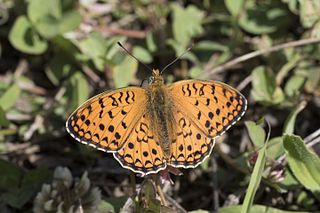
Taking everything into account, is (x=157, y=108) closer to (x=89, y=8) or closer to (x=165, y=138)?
(x=165, y=138)

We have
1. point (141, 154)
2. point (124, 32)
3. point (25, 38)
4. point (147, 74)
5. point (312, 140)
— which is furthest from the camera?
point (124, 32)

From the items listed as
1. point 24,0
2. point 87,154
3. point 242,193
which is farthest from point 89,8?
point 242,193

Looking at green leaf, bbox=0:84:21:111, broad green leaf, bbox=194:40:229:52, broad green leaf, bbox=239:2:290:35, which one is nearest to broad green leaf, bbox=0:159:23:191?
green leaf, bbox=0:84:21:111

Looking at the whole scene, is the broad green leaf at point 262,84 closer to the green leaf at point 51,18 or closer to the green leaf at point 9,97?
the green leaf at point 51,18

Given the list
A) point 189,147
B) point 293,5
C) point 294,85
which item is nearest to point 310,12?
point 293,5

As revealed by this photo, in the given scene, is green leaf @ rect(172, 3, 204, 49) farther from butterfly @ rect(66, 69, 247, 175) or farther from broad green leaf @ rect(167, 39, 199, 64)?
butterfly @ rect(66, 69, 247, 175)

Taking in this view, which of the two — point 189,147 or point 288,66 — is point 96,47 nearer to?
point 288,66

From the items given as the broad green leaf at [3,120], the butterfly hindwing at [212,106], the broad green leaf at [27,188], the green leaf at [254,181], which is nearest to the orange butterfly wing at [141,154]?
the butterfly hindwing at [212,106]
